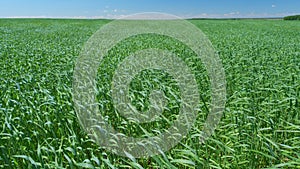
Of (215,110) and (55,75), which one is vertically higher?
(55,75)

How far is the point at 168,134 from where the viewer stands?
3.87m

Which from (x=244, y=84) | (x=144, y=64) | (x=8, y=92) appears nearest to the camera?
(x=8, y=92)

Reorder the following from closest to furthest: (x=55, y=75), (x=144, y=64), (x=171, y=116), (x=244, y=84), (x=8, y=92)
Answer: (x=171, y=116)
(x=8, y=92)
(x=244, y=84)
(x=55, y=75)
(x=144, y=64)

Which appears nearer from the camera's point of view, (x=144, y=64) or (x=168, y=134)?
(x=168, y=134)

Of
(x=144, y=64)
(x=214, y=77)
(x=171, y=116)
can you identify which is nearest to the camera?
(x=171, y=116)

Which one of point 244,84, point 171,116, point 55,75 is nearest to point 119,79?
point 55,75

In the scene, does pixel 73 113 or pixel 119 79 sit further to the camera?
pixel 119 79

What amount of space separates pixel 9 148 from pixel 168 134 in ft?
6.23

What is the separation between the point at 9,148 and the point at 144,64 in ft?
16.1

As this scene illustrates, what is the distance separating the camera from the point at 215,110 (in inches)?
183

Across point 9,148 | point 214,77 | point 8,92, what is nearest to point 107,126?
point 9,148

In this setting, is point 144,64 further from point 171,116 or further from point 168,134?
point 168,134

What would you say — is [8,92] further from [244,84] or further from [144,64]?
[244,84]

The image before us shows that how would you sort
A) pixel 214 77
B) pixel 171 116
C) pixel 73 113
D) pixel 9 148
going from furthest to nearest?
pixel 214 77
pixel 171 116
pixel 73 113
pixel 9 148
